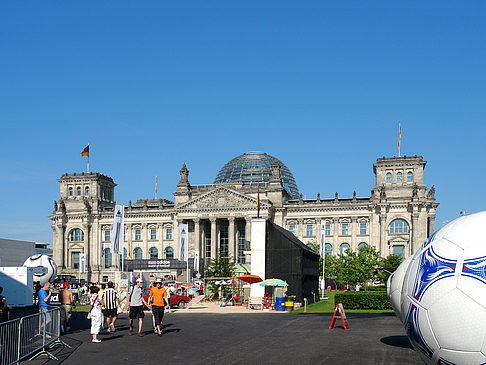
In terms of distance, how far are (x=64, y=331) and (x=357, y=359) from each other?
13023 mm

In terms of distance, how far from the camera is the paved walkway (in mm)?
15898

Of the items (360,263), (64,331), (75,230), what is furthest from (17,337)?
(75,230)

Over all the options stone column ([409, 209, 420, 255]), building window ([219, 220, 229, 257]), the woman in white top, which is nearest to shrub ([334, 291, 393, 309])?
the woman in white top

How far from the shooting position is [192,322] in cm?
2766

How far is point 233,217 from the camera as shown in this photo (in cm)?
9256

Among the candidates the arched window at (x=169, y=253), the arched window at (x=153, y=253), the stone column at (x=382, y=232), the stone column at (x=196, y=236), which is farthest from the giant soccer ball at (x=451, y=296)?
the arched window at (x=153, y=253)

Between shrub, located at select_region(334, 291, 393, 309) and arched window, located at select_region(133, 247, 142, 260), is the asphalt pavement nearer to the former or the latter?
shrub, located at select_region(334, 291, 393, 309)

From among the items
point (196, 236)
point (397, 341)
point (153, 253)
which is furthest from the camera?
point (153, 253)

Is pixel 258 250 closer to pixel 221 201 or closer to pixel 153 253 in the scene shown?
pixel 221 201

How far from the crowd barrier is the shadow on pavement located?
11171 millimetres

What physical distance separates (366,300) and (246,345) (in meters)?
19.8

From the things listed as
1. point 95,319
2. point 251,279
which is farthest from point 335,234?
point 95,319

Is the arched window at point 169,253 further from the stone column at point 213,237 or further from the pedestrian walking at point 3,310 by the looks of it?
the pedestrian walking at point 3,310

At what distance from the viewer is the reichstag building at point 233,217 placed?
8706 centimetres
